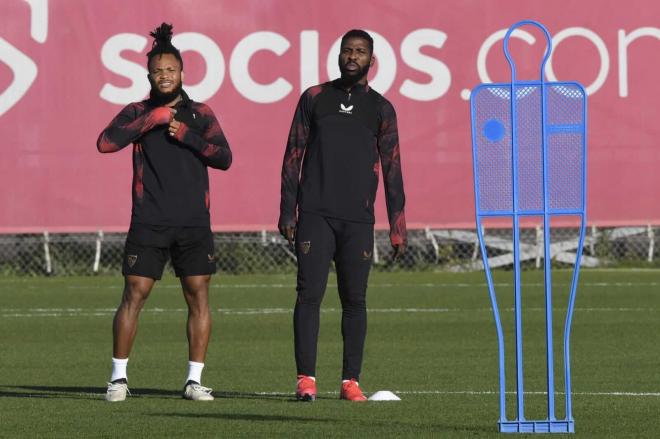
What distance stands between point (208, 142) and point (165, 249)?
0.63 metres

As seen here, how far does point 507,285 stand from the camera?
19.5 meters

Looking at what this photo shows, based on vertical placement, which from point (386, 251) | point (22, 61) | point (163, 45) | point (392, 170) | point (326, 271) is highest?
point (22, 61)

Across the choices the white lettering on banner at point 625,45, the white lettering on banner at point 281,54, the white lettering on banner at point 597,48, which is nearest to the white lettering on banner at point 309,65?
the white lettering on banner at point 281,54

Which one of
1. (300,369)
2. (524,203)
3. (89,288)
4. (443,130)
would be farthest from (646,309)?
(524,203)

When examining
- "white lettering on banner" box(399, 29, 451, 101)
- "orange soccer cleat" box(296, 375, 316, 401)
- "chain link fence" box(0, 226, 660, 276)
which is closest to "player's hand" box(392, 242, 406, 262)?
"orange soccer cleat" box(296, 375, 316, 401)

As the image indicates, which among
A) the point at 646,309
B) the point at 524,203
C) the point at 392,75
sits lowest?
the point at 646,309

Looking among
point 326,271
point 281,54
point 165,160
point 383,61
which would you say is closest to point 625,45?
point 383,61

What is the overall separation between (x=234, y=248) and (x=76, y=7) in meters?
3.71

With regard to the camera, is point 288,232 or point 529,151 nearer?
point 529,151

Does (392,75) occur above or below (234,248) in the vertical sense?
above

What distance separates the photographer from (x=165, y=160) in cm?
899

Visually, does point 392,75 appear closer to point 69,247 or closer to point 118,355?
point 69,247

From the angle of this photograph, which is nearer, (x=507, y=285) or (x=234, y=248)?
(x=507, y=285)

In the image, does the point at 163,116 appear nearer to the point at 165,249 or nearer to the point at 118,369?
the point at 165,249
